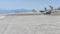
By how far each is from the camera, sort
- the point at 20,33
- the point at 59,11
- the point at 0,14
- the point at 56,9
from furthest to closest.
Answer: the point at 59,11
the point at 56,9
the point at 0,14
the point at 20,33

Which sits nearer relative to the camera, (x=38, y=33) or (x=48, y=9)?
(x=38, y=33)

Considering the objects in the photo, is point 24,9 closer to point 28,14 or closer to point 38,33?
point 28,14

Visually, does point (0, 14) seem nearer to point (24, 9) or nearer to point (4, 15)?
point (4, 15)

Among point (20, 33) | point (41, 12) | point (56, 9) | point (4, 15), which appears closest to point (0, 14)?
point (4, 15)

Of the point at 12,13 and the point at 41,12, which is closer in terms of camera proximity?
the point at 12,13

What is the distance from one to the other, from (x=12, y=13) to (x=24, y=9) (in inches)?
14.5

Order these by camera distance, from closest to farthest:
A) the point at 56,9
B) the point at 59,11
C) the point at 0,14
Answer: the point at 0,14
the point at 56,9
the point at 59,11

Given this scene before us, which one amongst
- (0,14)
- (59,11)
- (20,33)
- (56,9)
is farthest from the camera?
(59,11)

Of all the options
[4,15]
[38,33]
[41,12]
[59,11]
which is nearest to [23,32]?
[38,33]

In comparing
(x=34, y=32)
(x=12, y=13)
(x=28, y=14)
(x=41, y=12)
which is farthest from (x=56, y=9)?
(x=34, y=32)

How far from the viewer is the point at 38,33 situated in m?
1.86

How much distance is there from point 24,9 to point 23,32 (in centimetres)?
188

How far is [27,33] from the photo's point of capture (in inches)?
72.8

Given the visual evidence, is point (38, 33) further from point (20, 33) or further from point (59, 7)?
point (59, 7)
